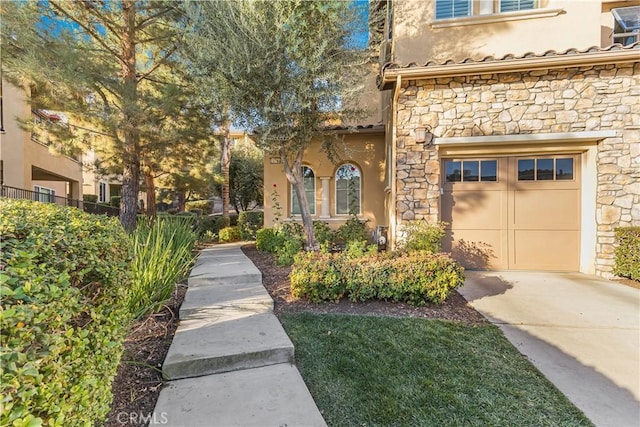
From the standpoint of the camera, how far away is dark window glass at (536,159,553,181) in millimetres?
6289

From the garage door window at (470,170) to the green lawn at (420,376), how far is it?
381cm

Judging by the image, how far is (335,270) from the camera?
4.32 m

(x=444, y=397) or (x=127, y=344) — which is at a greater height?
(x=127, y=344)

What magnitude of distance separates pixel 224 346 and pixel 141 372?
0.71 metres

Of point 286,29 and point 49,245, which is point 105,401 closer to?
point 49,245

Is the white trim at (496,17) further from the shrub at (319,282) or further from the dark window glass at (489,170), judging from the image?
the shrub at (319,282)

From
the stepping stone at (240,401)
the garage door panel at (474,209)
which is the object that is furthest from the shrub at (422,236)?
the stepping stone at (240,401)

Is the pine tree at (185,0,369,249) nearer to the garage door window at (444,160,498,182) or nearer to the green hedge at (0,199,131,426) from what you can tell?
the garage door window at (444,160,498,182)

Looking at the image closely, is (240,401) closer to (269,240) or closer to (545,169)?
(269,240)

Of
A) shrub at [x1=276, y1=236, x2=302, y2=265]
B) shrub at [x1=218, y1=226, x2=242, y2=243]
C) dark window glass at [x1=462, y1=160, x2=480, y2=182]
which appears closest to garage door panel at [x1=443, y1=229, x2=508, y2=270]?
dark window glass at [x1=462, y1=160, x2=480, y2=182]

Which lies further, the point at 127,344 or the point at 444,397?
the point at 127,344

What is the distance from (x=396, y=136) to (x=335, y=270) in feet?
11.5

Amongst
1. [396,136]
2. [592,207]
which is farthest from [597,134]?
[396,136]

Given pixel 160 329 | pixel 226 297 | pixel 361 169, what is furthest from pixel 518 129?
pixel 160 329
